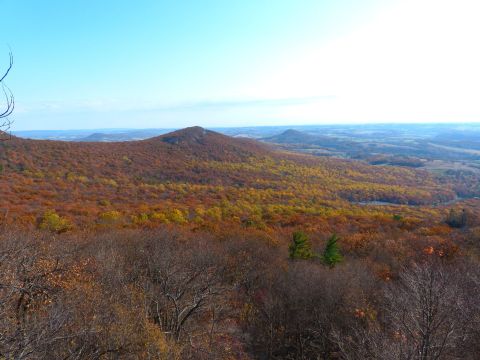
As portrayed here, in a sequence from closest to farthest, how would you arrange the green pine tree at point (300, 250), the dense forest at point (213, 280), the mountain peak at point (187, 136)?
1. the dense forest at point (213, 280)
2. the green pine tree at point (300, 250)
3. the mountain peak at point (187, 136)

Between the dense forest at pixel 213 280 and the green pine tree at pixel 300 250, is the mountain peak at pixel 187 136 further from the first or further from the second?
the green pine tree at pixel 300 250

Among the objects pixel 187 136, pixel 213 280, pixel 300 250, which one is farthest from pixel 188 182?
pixel 213 280

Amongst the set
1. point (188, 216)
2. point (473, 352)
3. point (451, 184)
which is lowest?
point (451, 184)

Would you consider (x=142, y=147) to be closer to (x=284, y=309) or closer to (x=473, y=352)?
(x=284, y=309)

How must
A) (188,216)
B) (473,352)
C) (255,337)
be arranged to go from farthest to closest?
1. (188,216)
2. (255,337)
3. (473,352)

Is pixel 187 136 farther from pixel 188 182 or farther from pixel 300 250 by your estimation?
pixel 300 250

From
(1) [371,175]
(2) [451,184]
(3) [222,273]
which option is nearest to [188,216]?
(3) [222,273]

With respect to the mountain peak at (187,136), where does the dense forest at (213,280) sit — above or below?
below

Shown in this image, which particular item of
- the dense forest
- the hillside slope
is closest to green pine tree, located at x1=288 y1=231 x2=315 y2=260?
the dense forest

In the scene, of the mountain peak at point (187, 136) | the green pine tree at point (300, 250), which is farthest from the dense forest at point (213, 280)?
the mountain peak at point (187, 136)

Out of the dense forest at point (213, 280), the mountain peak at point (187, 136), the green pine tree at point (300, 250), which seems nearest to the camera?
the dense forest at point (213, 280)
